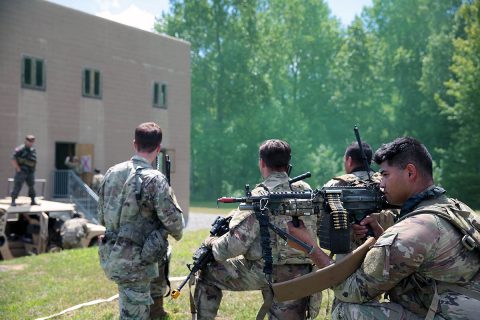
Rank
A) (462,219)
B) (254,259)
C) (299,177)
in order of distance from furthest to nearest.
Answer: (254,259)
(299,177)
(462,219)

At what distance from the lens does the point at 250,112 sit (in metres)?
47.2

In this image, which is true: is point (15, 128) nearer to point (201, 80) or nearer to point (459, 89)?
point (459, 89)

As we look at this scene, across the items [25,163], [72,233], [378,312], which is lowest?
[72,233]

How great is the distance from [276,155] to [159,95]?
853 inches

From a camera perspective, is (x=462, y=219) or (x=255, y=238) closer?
(x=462, y=219)

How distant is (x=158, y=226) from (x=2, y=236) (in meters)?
8.79

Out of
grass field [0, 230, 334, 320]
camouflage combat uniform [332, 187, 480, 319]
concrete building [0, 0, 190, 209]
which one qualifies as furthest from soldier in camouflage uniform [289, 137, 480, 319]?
concrete building [0, 0, 190, 209]

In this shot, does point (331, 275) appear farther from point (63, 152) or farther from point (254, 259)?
point (63, 152)

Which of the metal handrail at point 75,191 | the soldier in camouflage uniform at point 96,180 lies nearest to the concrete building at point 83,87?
the metal handrail at point 75,191

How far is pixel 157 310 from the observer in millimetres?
6199

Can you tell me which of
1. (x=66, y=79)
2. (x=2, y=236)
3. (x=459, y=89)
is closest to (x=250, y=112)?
(x=459, y=89)

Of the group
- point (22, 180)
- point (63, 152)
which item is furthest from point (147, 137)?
point (63, 152)

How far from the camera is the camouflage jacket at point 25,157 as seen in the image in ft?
48.6

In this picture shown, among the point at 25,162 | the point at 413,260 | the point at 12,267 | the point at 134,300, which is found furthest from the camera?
the point at 25,162
